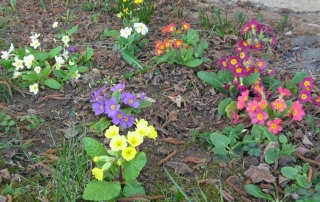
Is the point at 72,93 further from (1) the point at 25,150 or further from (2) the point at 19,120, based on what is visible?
(1) the point at 25,150

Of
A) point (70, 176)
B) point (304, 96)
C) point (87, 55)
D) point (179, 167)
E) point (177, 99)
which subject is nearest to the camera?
point (70, 176)

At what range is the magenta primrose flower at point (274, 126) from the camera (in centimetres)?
283

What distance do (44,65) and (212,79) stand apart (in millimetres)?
1357

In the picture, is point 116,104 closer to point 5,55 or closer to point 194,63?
point 194,63

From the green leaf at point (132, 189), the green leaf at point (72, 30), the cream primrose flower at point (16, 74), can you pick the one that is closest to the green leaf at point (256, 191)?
the green leaf at point (132, 189)

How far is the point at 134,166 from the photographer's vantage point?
2.49 meters

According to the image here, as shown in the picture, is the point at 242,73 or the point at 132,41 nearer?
the point at 242,73

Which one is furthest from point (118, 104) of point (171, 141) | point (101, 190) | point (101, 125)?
point (101, 190)

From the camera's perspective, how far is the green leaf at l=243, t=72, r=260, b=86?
3.17m

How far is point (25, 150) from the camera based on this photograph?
283 centimetres

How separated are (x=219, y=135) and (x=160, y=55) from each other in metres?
1.18

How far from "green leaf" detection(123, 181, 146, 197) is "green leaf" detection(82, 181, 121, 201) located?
2.6 inches

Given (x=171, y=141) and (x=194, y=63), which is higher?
(x=194, y=63)

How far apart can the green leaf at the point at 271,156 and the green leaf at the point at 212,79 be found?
30.2 inches
